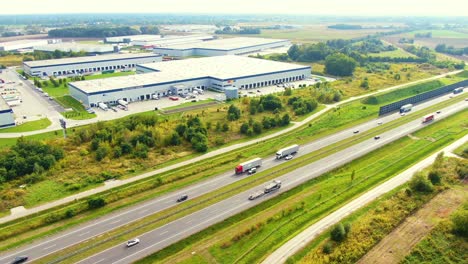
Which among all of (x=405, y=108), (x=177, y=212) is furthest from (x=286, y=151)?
(x=405, y=108)

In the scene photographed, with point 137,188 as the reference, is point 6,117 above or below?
above

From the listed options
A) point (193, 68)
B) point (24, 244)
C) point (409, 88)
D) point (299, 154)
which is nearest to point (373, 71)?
point (409, 88)

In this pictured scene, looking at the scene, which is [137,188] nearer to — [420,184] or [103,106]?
[420,184]

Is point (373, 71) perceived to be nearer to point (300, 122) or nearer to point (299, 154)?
point (300, 122)

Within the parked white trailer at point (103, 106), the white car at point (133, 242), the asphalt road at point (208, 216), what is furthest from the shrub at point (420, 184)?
the parked white trailer at point (103, 106)

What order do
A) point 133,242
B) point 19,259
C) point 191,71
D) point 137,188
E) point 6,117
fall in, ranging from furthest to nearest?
point 191,71 < point 6,117 < point 137,188 < point 133,242 < point 19,259
